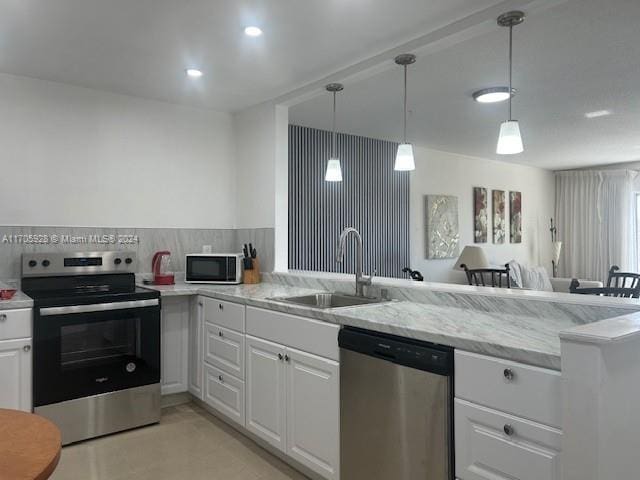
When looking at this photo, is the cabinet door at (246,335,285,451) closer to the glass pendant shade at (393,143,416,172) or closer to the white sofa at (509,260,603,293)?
the glass pendant shade at (393,143,416,172)

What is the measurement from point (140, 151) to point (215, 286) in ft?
4.06

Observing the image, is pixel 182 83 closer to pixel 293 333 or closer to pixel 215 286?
pixel 215 286

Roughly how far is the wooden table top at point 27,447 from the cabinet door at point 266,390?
155 cm

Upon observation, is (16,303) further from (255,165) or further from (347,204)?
(347,204)

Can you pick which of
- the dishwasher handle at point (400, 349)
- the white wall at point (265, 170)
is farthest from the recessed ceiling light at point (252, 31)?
the dishwasher handle at point (400, 349)

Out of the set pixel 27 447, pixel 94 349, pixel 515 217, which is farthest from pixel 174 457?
pixel 515 217

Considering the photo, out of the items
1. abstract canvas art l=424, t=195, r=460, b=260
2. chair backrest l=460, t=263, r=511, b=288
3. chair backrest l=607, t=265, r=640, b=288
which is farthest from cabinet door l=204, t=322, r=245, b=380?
chair backrest l=607, t=265, r=640, b=288

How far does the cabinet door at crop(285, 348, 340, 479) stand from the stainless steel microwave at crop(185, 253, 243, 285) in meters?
1.33

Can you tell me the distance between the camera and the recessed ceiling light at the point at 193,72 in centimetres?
309

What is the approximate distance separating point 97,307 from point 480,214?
17.6 feet

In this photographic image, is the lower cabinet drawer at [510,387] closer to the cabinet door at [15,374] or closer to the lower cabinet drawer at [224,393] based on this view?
the lower cabinet drawer at [224,393]

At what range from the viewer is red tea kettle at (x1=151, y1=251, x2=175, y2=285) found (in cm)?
352

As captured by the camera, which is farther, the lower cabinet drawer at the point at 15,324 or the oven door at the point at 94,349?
the oven door at the point at 94,349

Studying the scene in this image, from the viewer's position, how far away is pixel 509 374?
1.50 meters
